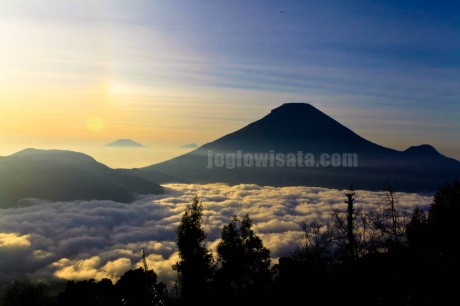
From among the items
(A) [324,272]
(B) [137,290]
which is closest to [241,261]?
(A) [324,272]

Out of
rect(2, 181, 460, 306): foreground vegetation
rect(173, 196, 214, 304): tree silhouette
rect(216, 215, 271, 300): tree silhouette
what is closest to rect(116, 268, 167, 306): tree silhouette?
rect(2, 181, 460, 306): foreground vegetation

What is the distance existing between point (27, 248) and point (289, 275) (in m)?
188

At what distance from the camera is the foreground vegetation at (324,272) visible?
27.8m

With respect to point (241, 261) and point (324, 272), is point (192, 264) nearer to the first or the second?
point (241, 261)

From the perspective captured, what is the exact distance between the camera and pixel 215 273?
4822 centimetres

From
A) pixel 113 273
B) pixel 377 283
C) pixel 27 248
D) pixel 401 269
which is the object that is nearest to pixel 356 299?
pixel 377 283

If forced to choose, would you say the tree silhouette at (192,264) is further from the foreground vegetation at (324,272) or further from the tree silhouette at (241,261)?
the tree silhouette at (241,261)

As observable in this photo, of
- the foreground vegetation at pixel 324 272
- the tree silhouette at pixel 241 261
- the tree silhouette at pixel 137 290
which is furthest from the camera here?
the tree silhouette at pixel 241 261

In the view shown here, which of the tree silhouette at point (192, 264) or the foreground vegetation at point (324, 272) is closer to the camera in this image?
the foreground vegetation at point (324, 272)

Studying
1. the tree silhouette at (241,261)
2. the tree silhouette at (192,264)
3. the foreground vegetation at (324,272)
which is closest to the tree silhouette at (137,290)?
the foreground vegetation at (324,272)

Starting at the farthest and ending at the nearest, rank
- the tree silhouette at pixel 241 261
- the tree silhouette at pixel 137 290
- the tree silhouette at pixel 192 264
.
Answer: the tree silhouette at pixel 241 261, the tree silhouette at pixel 192 264, the tree silhouette at pixel 137 290

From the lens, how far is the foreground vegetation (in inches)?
1096

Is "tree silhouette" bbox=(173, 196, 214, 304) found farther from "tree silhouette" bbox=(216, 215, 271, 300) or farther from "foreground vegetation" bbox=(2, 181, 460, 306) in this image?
"tree silhouette" bbox=(216, 215, 271, 300)

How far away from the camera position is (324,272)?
3847 cm
